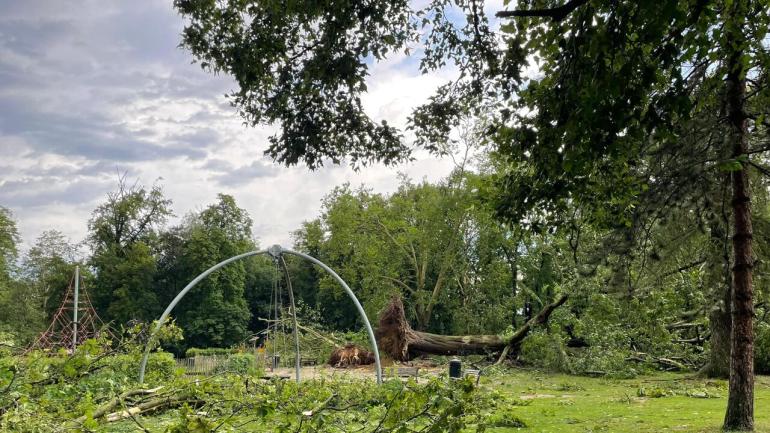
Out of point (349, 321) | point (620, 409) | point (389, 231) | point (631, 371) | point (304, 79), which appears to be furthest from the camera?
point (349, 321)

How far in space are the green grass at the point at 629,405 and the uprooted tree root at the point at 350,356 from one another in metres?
7.06

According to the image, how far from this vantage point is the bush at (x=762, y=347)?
44.8 feet

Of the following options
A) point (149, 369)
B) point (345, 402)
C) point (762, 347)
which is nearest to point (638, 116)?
point (345, 402)

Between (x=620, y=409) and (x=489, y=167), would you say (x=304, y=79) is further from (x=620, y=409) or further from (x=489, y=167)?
(x=489, y=167)

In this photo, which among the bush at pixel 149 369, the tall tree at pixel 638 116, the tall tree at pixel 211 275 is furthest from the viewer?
the tall tree at pixel 211 275

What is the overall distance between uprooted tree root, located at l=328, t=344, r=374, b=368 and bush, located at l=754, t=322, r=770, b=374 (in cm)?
1179

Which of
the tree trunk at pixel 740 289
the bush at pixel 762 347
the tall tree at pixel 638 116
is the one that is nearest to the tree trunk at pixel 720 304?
the tree trunk at pixel 740 289

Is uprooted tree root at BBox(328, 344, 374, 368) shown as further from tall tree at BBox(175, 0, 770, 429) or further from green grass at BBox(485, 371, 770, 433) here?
tall tree at BBox(175, 0, 770, 429)

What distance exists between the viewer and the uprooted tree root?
21156 mm

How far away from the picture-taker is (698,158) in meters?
7.64

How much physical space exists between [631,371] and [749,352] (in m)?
8.73

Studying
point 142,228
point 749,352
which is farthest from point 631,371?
point 142,228

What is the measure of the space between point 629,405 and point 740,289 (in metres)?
3.28

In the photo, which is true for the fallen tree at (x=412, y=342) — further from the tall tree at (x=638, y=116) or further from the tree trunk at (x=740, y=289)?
the tree trunk at (x=740, y=289)
